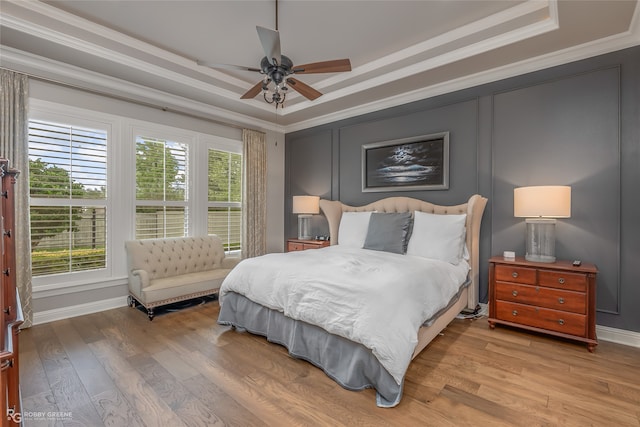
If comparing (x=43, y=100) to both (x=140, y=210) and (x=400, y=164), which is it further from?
(x=400, y=164)

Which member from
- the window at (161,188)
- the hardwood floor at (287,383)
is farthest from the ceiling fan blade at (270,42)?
the window at (161,188)

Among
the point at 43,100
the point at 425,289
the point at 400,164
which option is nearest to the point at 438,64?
the point at 400,164

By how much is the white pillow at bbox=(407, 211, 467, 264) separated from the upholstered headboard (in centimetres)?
18

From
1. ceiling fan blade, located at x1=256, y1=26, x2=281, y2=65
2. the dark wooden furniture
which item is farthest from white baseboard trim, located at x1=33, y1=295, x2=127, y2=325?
ceiling fan blade, located at x1=256, y1=26, x2=281, y2=65

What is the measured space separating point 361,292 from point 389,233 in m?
1.64

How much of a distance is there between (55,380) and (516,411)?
319 cm

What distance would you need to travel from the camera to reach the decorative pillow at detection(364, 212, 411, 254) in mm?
3537

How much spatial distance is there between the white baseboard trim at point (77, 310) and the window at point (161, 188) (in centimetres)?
86

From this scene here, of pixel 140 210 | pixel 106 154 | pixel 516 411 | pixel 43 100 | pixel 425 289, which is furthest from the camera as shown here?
pixel 140 210

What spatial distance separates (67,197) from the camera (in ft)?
11.2

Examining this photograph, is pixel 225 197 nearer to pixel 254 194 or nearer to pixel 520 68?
pixel 254 194

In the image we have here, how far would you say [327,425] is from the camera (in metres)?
1.76

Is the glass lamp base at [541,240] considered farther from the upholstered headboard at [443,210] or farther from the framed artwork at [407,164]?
the framed artwork at [407,164]

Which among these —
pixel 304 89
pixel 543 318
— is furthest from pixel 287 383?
pixel 304 89
